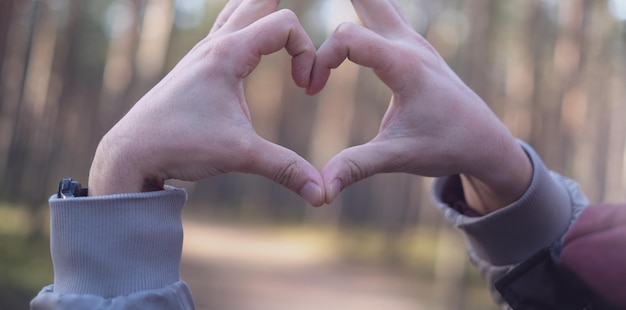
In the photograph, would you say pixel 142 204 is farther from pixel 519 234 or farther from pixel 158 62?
pixel 158 62

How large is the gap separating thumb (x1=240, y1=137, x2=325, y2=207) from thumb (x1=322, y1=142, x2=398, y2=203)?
3 centimetres

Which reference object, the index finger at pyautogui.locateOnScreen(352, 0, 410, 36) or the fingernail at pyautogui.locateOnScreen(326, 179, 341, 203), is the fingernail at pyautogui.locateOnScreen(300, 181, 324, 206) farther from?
the index finger at pyautogui.locateOnScreen(352, 0, 410, 36)

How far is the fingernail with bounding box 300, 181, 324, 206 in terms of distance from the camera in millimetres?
1449

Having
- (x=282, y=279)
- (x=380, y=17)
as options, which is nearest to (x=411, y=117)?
(x=380, y=17)

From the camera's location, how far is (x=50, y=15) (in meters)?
19.4

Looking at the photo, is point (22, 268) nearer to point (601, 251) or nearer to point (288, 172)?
point (288, 172)

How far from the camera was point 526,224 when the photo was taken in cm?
179

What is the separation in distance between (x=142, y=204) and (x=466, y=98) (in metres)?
0.86

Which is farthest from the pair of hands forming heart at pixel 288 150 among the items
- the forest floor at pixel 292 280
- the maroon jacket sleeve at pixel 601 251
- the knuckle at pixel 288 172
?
the forest floor at pixel 292 280

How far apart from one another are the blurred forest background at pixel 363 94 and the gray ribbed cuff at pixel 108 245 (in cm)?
774

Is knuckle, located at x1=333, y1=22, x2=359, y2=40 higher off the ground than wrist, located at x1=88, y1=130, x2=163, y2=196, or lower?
higher

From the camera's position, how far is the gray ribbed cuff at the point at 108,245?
1.34 meters

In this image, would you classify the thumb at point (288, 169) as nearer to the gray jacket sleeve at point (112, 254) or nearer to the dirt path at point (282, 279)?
the gray jacket sleeve at point (112, 254)

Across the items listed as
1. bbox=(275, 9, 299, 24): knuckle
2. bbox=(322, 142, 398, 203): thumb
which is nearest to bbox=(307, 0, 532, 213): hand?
bbox=(322, 142, 398, 203): thumb
